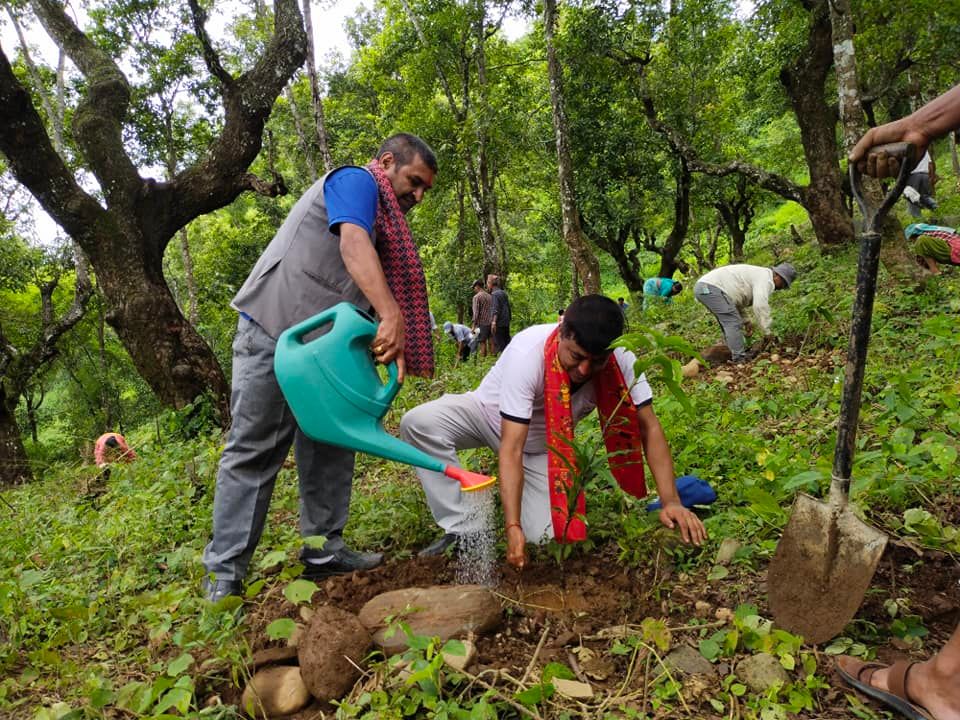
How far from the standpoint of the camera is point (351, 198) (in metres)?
2.03

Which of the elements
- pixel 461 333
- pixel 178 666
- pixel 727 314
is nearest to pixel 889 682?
pixel 178 666

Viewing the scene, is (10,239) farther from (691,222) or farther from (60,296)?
(691,222)

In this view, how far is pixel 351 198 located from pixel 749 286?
14.0 feet

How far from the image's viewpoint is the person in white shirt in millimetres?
2053

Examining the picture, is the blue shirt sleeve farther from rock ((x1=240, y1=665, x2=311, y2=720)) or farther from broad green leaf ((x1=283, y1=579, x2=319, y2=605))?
rock ((x1=240, y1=665, x2=311, y2=720))

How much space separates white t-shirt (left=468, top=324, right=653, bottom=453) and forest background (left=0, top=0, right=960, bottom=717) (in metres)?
0.49

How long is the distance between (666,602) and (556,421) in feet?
2.28

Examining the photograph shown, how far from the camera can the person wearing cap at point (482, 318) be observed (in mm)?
8773

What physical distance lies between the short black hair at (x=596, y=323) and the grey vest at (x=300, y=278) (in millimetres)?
809

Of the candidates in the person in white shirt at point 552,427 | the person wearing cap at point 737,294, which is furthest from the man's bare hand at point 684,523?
the person wearing cap at point 737,294

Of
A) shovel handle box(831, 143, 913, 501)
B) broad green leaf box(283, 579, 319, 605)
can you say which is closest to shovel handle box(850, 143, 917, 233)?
shovel handle box(831, 143, 913, 501)

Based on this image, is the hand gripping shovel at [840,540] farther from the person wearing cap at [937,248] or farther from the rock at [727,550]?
the person wearing cap at [937,248]

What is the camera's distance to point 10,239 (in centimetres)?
1012

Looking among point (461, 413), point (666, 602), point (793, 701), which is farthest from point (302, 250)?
point (793, 701)
